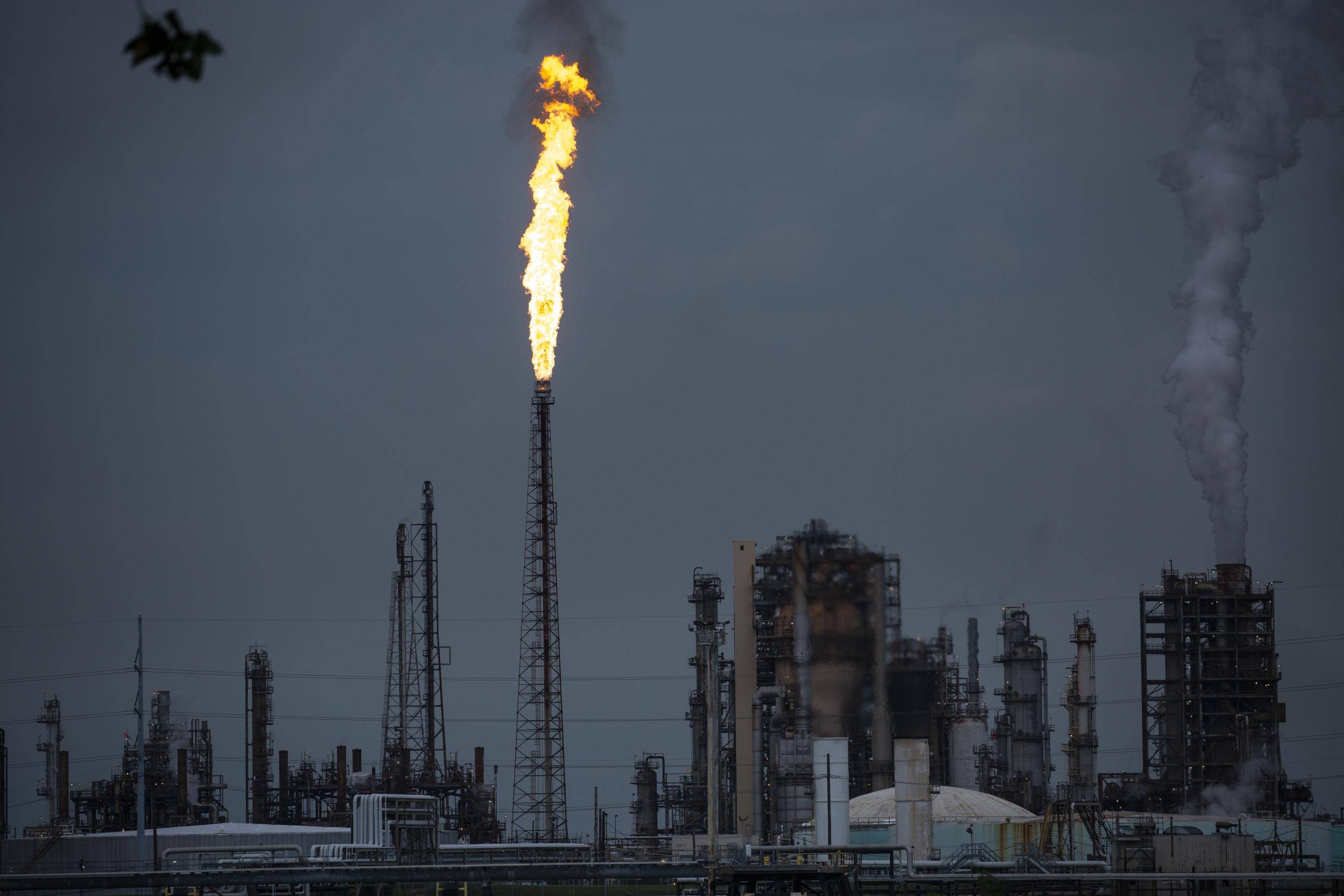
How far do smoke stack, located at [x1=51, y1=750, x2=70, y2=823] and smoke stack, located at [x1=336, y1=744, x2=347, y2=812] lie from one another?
56.8 feet

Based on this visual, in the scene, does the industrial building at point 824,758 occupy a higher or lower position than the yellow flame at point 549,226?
lower

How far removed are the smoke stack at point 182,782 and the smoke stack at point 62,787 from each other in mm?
10208

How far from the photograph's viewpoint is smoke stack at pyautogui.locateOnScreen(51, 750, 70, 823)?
9306 cm

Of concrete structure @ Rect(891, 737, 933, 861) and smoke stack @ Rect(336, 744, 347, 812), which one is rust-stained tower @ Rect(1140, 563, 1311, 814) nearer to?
concrete structure @ Rect(891, 737, 933, 861)

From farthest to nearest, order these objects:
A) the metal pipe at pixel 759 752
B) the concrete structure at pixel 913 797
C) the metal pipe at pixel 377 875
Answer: the metal pipe at pixel 759 752, the concrete structure at pixel 913 797, the metal pipe at pixel 377 875

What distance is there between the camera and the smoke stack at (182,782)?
85750 mm

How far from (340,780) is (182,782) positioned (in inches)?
324

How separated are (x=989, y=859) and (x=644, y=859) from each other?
12.6 m

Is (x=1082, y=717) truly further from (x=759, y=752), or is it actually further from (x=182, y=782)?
(x=182, y=782)

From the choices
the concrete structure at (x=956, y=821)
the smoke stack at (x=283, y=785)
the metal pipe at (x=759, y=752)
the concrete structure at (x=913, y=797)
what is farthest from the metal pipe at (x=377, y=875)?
the smoke stack at (x=283, y=785)

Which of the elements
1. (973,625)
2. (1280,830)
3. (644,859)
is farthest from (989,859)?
(973,625)

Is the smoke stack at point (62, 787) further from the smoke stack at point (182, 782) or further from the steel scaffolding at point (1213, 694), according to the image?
the steel scaffolding at point (1213, 694)

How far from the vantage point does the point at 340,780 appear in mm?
85062

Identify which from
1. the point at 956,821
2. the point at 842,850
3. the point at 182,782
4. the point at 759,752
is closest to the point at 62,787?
the point at 182,782
